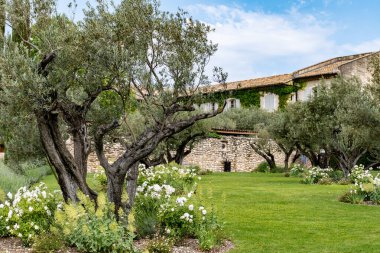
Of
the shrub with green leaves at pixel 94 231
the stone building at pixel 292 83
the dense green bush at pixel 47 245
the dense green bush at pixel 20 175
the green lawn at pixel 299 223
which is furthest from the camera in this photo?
the stone building at pixel 292 83

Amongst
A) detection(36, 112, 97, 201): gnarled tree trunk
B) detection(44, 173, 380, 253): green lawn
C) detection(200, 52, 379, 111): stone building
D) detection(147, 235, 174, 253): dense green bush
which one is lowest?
detection(44, 173, 380, 253): green lawn

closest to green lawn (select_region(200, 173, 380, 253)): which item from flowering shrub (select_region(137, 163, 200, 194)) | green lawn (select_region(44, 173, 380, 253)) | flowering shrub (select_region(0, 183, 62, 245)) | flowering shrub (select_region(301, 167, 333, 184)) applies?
green lawn (select_region(44, 173, 380, 253))

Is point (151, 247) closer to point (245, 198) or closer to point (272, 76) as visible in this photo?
point (245, 198)

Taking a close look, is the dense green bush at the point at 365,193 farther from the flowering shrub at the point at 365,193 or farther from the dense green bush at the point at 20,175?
the dense green bush at the point at 20,175

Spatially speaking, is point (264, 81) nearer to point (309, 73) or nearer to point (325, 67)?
point (309, 73)

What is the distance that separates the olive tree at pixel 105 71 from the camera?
343 inches

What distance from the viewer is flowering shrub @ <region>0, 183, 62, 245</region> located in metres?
8.91

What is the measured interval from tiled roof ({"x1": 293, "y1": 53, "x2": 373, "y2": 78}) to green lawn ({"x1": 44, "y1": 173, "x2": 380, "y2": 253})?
30164 millimetres

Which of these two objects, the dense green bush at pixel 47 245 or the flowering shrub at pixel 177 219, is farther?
the flowering shrub at pixel 177 219

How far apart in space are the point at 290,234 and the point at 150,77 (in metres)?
4.33

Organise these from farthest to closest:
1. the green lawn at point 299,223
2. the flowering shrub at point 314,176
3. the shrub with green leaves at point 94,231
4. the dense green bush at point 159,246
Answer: the flowering shrub at point 314,176 → the green lawn at point 299,223 → the dense green bush at point 159,246 → the shrub with green leaves at point 94,231

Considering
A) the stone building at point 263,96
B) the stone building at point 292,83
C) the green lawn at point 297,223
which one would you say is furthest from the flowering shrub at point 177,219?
the stone building at point 292,83

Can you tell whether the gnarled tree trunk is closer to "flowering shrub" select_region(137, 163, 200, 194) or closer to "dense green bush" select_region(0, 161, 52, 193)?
"dense green bush" select_region(0, 161, 52, 193)

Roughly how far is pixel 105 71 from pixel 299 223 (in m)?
5.96
